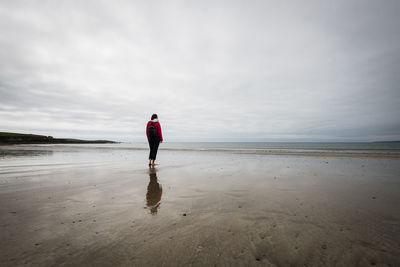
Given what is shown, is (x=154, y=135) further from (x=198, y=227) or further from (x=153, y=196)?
(x=198, y=227)

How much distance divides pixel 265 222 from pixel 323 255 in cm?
93

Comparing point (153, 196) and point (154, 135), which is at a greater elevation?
point (154, 135)

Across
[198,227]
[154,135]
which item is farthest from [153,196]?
[154,135]

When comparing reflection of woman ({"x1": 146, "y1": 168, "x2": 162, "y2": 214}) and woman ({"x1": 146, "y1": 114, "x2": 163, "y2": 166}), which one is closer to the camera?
reflection of woman ({"x1": 146, "y1": 168, "x2": 162, "y2": 214})

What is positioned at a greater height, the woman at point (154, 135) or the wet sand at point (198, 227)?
the woman at point (154, 135)

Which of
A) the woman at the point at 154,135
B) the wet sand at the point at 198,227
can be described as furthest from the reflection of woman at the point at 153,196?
the woman at the point at 154,135

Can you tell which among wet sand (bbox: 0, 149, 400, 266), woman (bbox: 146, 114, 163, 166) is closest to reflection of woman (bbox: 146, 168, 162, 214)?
wet sand (bbox: 0, 149, 400, 266)

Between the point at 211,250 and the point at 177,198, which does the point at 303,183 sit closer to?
the point at 177,198

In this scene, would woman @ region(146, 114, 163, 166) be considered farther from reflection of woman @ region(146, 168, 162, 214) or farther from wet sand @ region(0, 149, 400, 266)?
wet sand @ region(0, 149, 400, 266)

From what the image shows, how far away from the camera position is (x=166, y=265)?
1878 mm

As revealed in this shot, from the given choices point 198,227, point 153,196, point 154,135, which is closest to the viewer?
point 198,227

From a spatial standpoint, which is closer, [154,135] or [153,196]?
[153,196]

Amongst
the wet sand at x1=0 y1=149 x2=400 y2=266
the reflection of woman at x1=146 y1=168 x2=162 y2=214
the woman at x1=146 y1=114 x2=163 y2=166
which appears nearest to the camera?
the wet sand at x1=0 y1=149 x2=400 y2=266

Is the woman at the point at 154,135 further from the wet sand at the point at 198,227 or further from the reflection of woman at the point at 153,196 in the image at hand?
the wet sand at the point at 198,227
